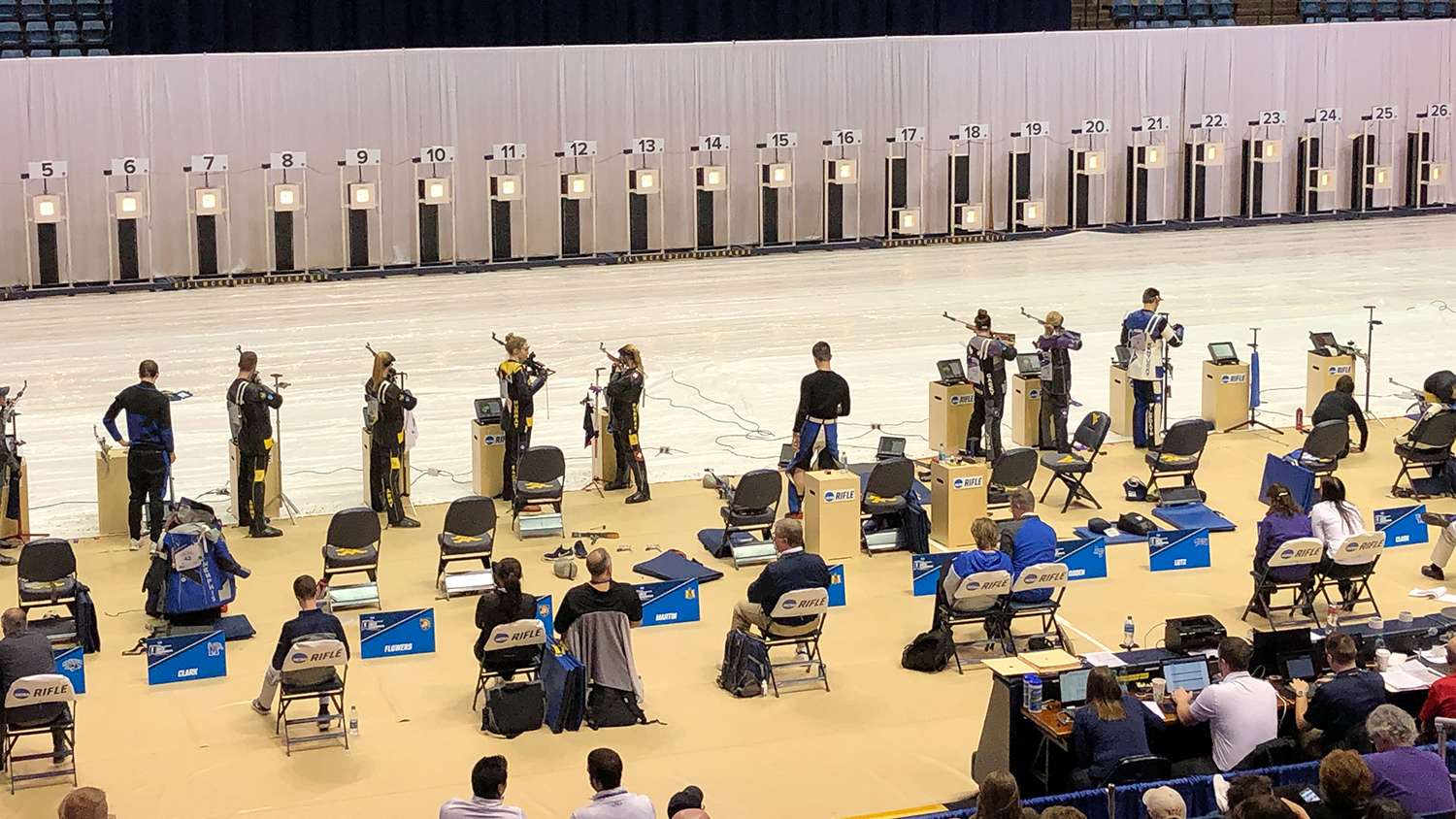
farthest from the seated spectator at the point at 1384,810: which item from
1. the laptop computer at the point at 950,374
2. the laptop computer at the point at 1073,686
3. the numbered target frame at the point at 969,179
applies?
the numbered target frame at the point at 969,179

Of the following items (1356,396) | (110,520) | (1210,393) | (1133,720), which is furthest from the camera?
(1356,396)

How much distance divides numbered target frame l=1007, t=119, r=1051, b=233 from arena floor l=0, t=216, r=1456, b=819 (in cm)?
102

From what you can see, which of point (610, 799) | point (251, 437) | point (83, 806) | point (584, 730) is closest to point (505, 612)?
point (584, 730)

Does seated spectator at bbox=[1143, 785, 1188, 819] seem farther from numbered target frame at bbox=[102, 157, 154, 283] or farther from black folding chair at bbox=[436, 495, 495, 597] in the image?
numbered target frame at bbox=[102, 157, 154, 283]

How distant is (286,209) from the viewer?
101 ft

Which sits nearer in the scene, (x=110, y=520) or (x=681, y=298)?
(x=110, y=520)

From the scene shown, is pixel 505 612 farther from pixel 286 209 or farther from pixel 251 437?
pixel 286 209

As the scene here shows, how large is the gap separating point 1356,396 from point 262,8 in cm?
2006

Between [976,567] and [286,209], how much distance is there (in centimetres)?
2142

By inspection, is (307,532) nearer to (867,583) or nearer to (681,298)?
(867,583)

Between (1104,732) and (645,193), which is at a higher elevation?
(645,193)

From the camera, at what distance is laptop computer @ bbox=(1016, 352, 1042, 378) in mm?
18719

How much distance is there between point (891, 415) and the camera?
2003cm

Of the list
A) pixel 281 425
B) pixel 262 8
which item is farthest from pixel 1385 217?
pixel 281 425
